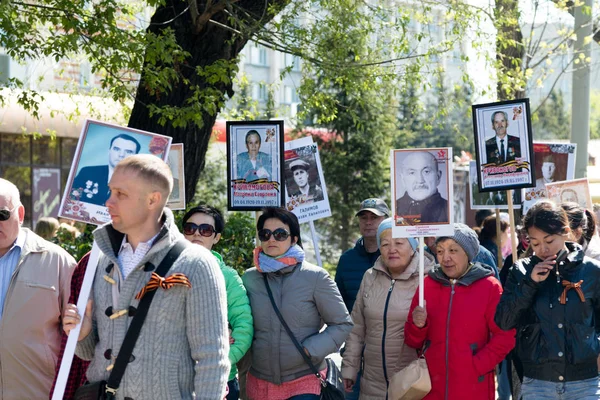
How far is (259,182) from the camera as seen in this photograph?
7.83 meters

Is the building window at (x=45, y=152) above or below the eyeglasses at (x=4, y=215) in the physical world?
above

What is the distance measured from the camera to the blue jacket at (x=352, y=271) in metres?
7.53

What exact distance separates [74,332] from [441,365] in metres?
2.87

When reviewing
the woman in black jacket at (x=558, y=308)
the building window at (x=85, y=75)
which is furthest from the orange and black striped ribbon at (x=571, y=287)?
the building window at (x=85, y=75)

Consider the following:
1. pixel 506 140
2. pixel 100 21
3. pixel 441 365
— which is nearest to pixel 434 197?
pixel 441 365

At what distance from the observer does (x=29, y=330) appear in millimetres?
5016

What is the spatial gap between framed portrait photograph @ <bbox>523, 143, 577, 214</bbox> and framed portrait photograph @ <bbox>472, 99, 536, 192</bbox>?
2.82 metres

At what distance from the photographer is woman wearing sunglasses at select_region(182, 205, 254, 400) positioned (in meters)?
5.85

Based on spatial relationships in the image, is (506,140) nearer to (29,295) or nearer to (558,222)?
(558,222)

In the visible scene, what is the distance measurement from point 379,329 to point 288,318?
0.80 m

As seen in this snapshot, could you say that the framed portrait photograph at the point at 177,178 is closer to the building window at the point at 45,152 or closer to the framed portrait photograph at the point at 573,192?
the framed portrait photograph at the point at 573,192

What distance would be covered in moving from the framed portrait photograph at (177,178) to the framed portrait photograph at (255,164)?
427 millimetres

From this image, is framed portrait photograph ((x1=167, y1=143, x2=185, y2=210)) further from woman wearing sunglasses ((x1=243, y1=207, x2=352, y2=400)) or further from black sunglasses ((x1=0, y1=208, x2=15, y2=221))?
black sunglasses ((x1=0, y1=208, x2=15, y2=221))

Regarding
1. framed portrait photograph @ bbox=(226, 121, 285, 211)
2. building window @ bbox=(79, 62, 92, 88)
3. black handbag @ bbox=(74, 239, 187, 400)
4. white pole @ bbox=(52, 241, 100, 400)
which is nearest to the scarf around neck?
framed portrait photograph @ bbox=(226, 121, 285, 211)
